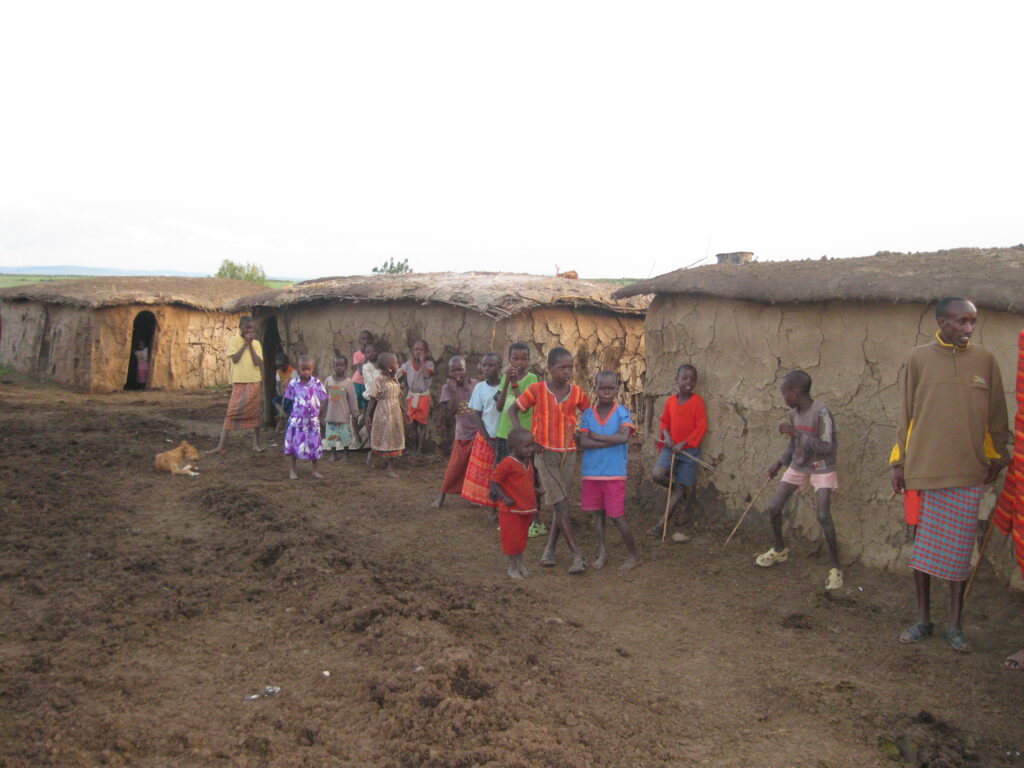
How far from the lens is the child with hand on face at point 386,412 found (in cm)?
922

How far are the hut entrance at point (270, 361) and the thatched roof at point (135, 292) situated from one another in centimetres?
335

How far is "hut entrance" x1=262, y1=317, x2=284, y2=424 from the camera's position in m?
13.2

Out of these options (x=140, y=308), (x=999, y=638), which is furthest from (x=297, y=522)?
(x=140, y=308)

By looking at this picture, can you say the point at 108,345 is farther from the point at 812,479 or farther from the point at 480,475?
the point at 812,479

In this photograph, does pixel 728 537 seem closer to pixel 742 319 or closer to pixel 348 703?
pixel 742 319

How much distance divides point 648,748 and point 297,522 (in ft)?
13.8

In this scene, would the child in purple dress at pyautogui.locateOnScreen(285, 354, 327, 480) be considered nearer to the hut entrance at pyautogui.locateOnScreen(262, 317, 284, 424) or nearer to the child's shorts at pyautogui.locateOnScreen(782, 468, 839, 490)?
the hut entrance at pyautogui.locateOnScreen(262, 317, 284, 424)

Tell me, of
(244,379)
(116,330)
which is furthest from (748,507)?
(116,330)

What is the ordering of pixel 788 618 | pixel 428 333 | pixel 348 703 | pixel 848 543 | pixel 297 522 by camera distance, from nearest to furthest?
pixel 348 703 → pixel 788 618 → pixel 848 543 → pixel 297 522 → pixel 428 333

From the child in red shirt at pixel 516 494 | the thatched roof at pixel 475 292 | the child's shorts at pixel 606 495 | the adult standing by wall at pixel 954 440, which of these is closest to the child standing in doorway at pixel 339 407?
the thatched roof at pixel 475 292

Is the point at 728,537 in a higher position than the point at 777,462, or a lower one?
lower

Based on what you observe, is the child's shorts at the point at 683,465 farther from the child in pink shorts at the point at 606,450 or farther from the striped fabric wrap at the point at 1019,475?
the striped fabric wrap at the point at 1019,475

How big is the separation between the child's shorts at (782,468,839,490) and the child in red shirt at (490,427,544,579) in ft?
5.50

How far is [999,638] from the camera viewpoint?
14.8 feet
